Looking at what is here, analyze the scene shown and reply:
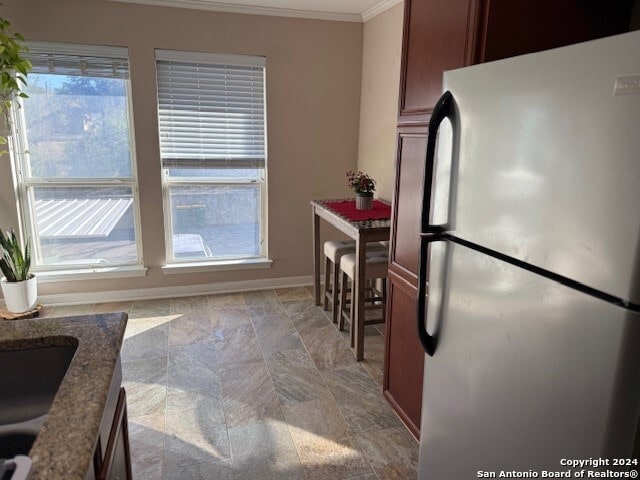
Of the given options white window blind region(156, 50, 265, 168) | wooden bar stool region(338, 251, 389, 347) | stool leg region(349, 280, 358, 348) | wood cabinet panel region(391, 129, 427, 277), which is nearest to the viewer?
wood cabinet panel region(391, 129, 427, 277)

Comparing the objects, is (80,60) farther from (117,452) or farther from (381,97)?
(117,452)

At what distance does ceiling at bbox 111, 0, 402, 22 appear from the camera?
11.6 feet

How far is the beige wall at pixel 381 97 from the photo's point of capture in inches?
138

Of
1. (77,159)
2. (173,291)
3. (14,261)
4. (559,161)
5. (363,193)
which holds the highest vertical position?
(559,161)

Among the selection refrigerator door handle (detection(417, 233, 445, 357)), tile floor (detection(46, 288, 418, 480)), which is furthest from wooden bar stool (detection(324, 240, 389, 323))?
refrigerator door handle (detection(417, 233, 445, 357))

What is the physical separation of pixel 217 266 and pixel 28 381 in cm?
294

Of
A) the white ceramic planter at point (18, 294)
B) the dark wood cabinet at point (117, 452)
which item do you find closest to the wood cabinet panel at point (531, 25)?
the dark wood cabinet at point (117, 452)

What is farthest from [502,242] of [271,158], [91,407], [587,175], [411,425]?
[271,158]

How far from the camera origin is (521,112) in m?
1.04

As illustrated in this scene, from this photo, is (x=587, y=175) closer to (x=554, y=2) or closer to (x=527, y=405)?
(x=527, y=405)

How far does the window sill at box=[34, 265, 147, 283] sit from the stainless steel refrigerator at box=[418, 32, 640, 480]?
320 centimetres

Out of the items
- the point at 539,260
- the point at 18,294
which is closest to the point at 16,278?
the point at 18,294

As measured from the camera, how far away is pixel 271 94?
3.93m

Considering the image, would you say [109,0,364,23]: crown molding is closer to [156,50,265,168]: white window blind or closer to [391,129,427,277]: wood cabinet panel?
[156,50,265,168]: white window blind
